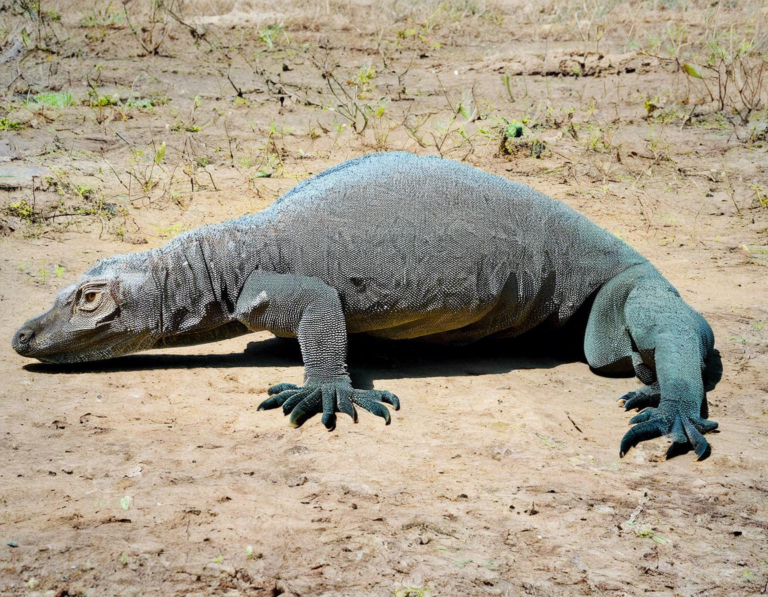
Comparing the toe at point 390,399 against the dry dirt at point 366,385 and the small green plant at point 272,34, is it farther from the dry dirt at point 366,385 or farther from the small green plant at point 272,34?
the small green plant at point 272,34

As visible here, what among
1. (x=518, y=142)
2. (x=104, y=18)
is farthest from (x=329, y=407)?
(x=104, y=18)

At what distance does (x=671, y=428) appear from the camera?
3.96 metres

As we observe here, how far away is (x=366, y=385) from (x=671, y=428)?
1.60 meters

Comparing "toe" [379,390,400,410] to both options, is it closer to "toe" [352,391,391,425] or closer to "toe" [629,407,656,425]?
"toe" [352,391,391,425]

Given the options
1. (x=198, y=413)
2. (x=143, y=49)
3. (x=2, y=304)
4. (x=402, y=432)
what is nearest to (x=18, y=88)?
(x=143, y=49)

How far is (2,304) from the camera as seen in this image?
5539mm

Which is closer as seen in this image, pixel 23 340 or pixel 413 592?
pixel 413 592

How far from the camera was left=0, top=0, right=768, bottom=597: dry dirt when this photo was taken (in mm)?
2916

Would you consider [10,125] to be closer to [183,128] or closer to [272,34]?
[183,128]

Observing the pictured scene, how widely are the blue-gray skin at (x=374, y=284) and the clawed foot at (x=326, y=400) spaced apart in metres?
0.02

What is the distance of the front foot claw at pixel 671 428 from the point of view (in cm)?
383

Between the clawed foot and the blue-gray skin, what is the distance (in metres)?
0.02

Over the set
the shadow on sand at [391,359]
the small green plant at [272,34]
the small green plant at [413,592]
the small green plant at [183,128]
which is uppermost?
the small green plant at [272,34]

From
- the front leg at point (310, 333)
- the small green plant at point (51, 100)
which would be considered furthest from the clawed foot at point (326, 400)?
the small green plant at point (51, 100)
